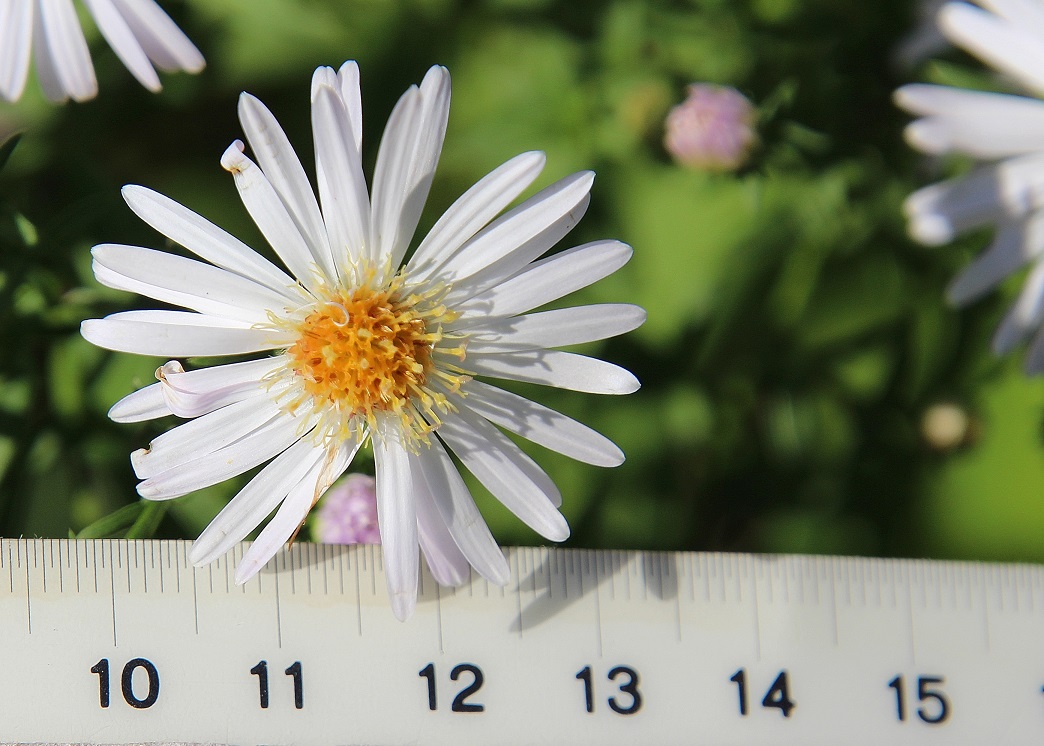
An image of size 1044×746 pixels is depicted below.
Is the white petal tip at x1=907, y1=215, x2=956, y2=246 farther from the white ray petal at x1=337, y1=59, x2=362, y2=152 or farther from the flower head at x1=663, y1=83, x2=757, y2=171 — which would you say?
the white ray petal at x1=337, y1=59, x2=362, y2=152

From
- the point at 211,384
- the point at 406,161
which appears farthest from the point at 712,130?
the point at 211,384

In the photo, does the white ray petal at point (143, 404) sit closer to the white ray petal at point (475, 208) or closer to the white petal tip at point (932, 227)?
the white ray petal at point (475, 208)

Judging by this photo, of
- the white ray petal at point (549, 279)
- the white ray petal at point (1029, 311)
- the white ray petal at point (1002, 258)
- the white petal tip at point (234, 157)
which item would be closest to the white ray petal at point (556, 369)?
the white ray petal at point (549, 279)

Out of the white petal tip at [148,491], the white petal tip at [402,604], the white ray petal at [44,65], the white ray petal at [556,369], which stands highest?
the white ray petal at [44,65]

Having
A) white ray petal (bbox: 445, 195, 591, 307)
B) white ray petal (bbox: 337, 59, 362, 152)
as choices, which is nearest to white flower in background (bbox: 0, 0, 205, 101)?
white ray petal (bbox: 337, 59, 362, 152)

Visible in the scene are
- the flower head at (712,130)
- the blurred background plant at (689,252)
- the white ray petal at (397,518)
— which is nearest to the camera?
the white ray petal at (397,518)

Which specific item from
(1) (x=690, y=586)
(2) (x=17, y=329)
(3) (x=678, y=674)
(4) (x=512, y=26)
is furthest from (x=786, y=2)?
(2) (x=17, y=329)

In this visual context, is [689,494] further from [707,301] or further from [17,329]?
[17,329]
